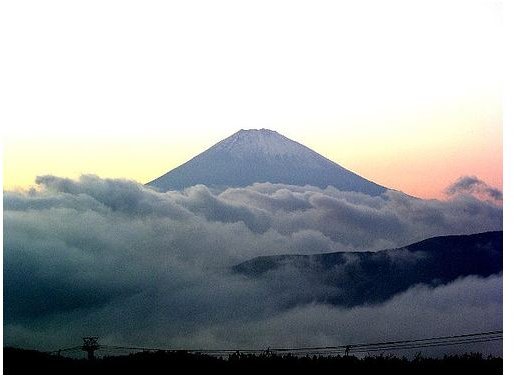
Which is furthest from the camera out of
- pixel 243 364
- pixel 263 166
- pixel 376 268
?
pixel 263 166

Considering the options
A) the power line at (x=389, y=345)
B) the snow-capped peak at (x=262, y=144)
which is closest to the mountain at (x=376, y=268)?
the power line at (x=389, y=345)

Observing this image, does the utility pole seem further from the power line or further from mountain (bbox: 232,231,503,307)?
mountain (bbox: 232,231,503,307)

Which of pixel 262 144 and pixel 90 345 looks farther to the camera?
pixel 262 144

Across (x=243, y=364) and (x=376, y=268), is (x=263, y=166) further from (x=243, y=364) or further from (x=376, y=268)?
(x=243, y=364)

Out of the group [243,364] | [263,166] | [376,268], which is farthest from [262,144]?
[243,364]

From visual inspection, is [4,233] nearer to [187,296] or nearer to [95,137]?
[95,137]

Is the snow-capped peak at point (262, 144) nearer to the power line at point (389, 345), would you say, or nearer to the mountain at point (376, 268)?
the mountain at point (376, 268)

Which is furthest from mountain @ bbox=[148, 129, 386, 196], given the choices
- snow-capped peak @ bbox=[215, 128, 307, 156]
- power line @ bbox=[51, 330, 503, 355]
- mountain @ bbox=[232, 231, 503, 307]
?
power line @ bbox=[51, 330, 503, 355]

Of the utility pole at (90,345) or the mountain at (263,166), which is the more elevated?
the mountain at (263,166)
